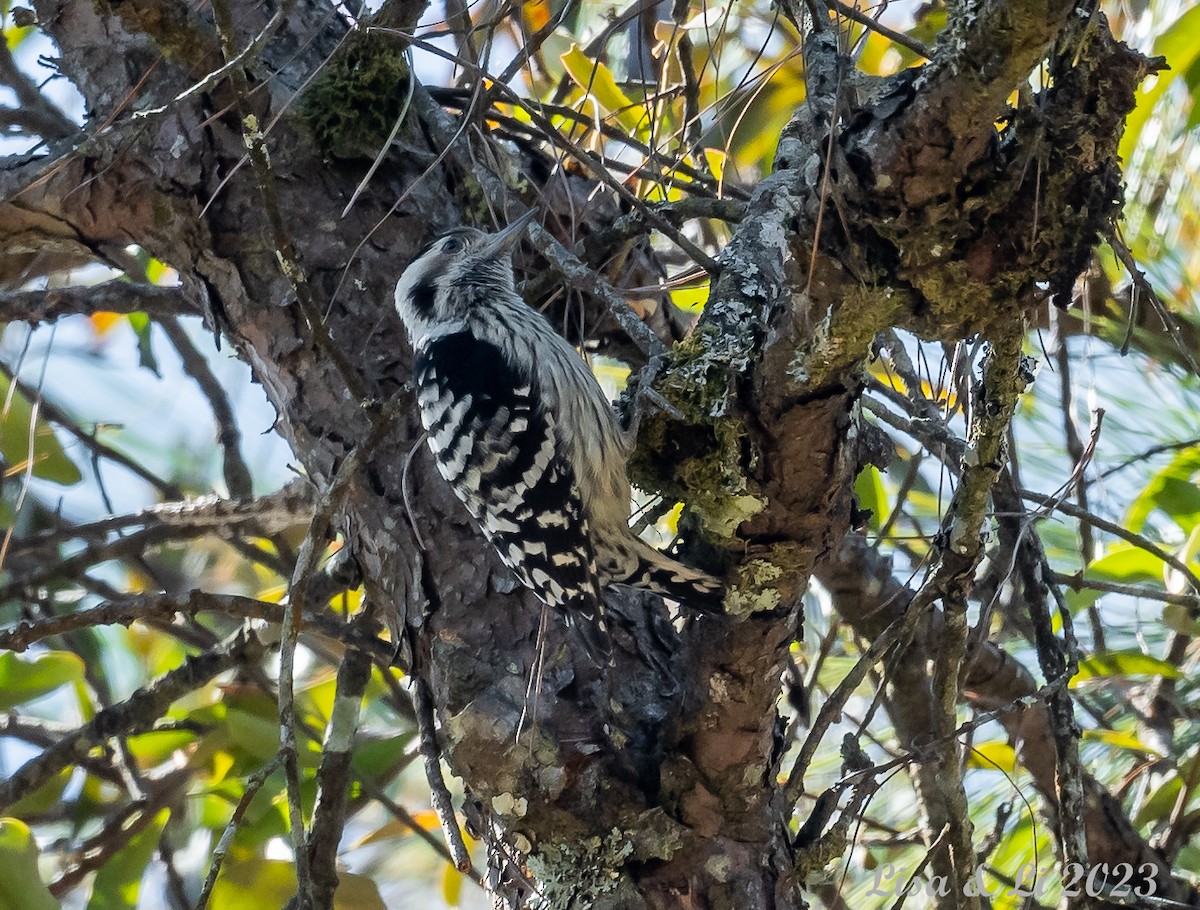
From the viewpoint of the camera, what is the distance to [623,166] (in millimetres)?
2818

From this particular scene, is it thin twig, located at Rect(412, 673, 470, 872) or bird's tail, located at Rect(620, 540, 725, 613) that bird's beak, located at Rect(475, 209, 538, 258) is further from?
thin twig, located at Rect(412, 673, 470, 872)

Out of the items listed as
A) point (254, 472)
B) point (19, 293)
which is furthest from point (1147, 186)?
point (254, 472)

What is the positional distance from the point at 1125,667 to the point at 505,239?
5.79 ft

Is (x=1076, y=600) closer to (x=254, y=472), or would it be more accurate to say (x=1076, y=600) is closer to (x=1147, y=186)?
(x=1147, y=186)

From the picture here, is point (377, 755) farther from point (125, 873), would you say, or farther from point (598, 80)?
point (598, 80)

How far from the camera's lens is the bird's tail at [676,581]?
6.36 feet

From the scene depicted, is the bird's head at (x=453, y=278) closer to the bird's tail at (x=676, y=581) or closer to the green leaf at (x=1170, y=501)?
the bird's tail at (x=676, y=581)

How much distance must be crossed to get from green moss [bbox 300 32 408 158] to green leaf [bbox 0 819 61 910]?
156cm

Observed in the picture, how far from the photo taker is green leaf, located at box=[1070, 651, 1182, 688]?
2.67 m

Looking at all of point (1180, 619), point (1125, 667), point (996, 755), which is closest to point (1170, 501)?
point (1180, 619)

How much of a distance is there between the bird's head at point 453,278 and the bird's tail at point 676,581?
75 cm

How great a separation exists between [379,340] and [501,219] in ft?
1.81

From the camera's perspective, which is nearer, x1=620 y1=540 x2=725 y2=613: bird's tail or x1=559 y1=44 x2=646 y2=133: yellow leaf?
x1=620 y1=540 x2=725 y2=613: bird's tail

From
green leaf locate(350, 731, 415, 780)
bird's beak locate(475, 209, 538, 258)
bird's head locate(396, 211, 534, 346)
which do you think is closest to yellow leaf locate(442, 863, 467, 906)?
green leaf locate(350, 731, 415, 780)
